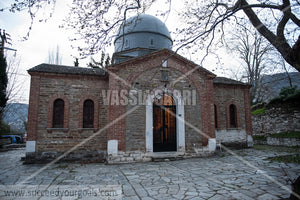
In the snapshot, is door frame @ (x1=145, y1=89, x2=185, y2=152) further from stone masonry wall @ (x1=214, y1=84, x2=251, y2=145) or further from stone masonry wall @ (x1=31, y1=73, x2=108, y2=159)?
stone masonry wall @ (x1=214, y1=84, x2=251, y2=145)

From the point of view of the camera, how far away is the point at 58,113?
30.8 ft

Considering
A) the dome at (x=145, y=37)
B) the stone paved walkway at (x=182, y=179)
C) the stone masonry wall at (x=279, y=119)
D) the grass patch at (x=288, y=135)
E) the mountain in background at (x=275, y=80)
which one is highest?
the dome at (x=145, y=37)

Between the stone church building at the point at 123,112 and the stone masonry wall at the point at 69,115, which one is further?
the stone masonry wall at the point at 69,115

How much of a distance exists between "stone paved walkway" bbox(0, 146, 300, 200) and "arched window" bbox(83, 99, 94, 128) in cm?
242

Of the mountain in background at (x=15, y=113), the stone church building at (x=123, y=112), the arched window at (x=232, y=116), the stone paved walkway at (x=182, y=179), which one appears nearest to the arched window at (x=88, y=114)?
the stone church building at (x=123, y=112)

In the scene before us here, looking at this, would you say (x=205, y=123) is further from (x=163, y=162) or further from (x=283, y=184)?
(x=283, y=184)

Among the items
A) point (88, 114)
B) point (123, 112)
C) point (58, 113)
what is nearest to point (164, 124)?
point (123, 112)

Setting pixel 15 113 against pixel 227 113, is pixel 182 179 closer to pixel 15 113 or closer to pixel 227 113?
pixel 227 113

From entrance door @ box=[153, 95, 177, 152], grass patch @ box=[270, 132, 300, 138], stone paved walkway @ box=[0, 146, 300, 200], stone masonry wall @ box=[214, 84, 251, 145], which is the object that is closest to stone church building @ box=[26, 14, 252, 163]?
entrance door @ box=[153, 95, 177, 152]

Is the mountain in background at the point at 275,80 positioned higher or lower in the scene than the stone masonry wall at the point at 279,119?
higher

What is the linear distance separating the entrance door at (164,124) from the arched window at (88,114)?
3.42 m

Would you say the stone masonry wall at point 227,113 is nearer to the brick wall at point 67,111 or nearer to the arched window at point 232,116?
the arched window at point 232,116

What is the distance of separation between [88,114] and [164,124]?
4.15 m

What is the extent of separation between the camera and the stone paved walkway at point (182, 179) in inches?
176
